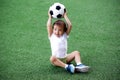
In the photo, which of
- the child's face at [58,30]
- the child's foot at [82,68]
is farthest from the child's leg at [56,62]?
the child's face at [58,30]

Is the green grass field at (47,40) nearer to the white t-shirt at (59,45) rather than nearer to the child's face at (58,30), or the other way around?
the white t-shirt at (59,45)

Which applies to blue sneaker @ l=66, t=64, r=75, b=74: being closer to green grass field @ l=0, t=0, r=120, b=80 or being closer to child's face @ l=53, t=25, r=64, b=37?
green grass field @ l=0, t=0, r=120, b=80

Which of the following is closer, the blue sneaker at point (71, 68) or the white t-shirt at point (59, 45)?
the blue sneaker at point (71, 68)

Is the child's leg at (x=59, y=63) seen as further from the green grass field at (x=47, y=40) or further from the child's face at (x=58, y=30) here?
the child's face at (x=58, y=30)

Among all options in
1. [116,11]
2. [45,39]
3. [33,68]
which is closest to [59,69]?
[33,68]

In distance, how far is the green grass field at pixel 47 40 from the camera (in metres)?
2.97

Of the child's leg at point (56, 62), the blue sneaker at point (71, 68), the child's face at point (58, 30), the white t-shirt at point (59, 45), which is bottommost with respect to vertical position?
the blue sneaker at point (71, 68)

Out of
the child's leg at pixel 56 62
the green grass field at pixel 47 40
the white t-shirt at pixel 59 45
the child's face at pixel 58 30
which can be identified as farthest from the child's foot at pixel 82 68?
the child's face at pixel 58 30

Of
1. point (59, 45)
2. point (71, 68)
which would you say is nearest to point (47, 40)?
point (59, 45)

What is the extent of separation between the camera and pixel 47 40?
12.3 feet

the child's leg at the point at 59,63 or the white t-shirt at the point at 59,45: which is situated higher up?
the white t-shirt at the point at 59,45

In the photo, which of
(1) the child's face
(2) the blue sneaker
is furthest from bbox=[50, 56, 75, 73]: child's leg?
(1) the child's face

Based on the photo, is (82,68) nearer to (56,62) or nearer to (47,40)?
(56,62)

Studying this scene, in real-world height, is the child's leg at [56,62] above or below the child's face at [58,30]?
below
